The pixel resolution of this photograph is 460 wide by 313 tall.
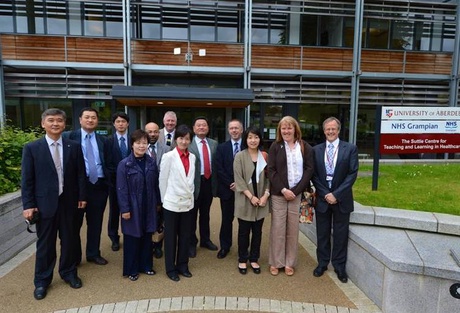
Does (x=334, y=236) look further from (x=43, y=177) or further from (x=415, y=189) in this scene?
(x=43, y=177)

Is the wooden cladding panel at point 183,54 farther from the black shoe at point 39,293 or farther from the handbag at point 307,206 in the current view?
the black shoe at point 39,293

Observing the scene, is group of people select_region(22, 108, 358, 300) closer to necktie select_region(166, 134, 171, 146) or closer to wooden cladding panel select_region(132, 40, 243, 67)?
necktie select_region(166, 134, 171, 146)

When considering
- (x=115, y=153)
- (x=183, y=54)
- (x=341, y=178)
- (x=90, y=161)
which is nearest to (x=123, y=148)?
(x=115, y=153)

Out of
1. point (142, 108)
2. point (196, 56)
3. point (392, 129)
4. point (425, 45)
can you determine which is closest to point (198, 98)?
point (196, 56)

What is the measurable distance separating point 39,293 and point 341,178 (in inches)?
140

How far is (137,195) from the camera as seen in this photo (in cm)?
377

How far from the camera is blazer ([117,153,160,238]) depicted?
372 centimetres

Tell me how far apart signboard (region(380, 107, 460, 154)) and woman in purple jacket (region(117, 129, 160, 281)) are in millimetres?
4176

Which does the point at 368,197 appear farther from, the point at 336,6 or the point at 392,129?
the point at 336,6

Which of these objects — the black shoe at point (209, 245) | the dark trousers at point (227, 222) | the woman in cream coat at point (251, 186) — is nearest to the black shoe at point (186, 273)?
the woman in cream coat at point (251, 186)

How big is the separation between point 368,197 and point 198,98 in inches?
288

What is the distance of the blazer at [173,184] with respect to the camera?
374 cm

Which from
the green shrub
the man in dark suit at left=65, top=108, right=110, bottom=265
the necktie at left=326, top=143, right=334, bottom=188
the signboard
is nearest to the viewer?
the necktie at left=326, top=143, right=334, bottom=188

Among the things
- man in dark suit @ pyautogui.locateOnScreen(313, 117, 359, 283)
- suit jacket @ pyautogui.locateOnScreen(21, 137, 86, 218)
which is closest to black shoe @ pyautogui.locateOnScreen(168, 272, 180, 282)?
suit jacket @ pyautogui.locateOnScreen(21, 137, 86, 218)
